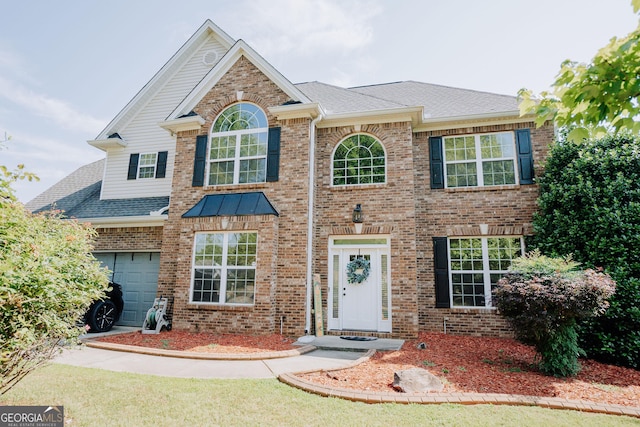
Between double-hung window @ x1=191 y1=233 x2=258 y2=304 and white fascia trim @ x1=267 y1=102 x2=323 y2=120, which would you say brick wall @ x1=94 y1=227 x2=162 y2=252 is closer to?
double-hung window @ x1=191 y1=233 x2=258 y2=304

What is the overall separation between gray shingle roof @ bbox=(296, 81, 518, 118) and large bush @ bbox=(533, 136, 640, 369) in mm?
2370

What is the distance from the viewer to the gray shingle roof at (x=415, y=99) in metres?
10.5

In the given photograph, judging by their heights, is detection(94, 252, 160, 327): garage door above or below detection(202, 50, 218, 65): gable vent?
below

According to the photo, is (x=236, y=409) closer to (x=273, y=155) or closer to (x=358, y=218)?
(x=358, y=218)

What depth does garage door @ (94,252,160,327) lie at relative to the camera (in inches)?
444

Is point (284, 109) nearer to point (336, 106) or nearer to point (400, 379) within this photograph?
point (336, 106)

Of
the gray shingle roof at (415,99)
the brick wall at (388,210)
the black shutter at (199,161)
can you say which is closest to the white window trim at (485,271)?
the brick wall at (388,210)

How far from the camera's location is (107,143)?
524 inches

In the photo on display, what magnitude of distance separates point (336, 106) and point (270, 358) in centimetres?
751

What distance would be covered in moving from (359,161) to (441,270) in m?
3.70

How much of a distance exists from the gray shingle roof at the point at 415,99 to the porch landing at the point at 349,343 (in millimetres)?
6081

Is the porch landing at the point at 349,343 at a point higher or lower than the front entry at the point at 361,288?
lower

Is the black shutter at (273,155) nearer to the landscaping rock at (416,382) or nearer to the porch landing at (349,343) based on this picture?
the porch landing at (349,343)

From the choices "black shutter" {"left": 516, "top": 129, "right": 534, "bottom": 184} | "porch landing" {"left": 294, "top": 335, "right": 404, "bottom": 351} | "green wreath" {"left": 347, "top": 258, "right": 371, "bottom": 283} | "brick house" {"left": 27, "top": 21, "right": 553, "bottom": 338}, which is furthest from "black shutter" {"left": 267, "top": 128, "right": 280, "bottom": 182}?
"black shutter" {"left": 516, "top": 129, "right": 534, "bottom": 184}
